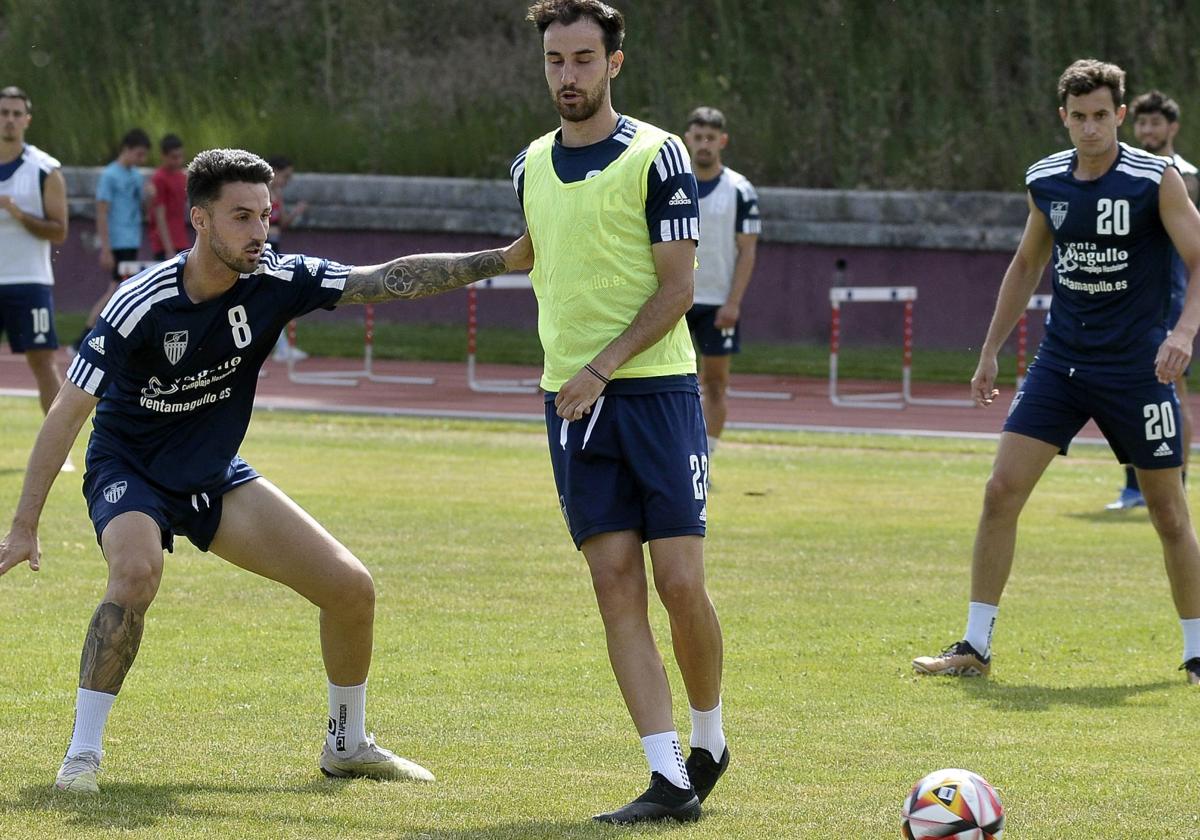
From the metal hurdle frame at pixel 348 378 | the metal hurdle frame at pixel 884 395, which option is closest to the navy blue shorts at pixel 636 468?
the metal hurdle frame at pixel 884 395

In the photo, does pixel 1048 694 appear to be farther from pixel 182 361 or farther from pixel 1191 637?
pixel 182 361

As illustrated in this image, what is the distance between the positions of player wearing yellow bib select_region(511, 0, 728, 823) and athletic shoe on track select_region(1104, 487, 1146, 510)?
24.8ft

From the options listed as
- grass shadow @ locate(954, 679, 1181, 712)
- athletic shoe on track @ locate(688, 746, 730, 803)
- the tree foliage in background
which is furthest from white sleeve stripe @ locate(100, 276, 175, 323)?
the tree foliage in background

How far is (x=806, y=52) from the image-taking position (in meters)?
26.5

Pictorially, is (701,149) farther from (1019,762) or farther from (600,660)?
(1019,762)

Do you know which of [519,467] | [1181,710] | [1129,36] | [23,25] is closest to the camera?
[1181,710]

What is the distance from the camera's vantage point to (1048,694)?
7.38 m

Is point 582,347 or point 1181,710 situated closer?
point 582,347

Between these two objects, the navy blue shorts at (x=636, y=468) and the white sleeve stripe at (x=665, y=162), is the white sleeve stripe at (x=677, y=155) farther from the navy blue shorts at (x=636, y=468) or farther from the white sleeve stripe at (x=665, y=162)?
the navy blue shorts at (x=636, y=468)

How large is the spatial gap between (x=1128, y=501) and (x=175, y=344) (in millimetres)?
8270

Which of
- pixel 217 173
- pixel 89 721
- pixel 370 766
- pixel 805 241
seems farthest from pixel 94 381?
pixel 805 241

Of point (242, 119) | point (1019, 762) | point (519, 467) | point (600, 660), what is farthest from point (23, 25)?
point (1019, 762)

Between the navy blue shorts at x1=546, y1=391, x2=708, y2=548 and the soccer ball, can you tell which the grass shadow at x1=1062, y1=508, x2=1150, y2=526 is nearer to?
the navy blue shorts at x1=546, y1=391, x2=708, y2=548

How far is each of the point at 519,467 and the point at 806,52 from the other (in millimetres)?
13735
